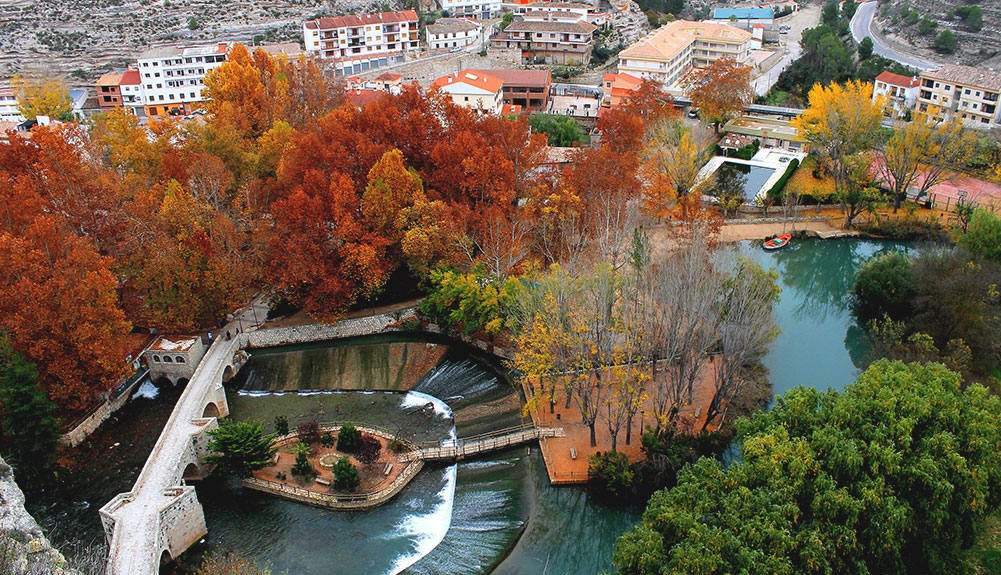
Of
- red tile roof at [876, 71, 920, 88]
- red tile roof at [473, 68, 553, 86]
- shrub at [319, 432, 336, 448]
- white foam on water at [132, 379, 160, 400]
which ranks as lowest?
white foam on water at [132, 379, 160, 400]

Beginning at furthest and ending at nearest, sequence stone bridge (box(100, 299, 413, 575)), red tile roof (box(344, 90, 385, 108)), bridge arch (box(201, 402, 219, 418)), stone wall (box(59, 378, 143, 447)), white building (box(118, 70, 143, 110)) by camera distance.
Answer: white building (box(118, 70, 143, 110)) → red tile roof (box(344, 90, 385, 108)) → bridge arch (box(201, 402, 219, 418)) → stone wall (box(59, 378, 143, 447)) → stone bridge (box(100, 299, 413, 575))

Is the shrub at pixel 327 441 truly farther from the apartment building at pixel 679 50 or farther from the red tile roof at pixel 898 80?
the red tile roof at pixel 898 80

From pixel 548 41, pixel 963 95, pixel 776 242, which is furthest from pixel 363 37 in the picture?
pixel 963 95

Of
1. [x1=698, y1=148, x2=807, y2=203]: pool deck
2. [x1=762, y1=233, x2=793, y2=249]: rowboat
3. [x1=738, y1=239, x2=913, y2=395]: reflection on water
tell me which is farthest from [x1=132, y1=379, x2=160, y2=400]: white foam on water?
[x1=698, y1=148, x2=807, y2=203]: pool deck

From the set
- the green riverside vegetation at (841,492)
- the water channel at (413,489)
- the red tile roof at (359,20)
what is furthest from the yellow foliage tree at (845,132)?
the red tile roof at (359,20)

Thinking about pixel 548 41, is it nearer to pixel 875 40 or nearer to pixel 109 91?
pixel 875 40

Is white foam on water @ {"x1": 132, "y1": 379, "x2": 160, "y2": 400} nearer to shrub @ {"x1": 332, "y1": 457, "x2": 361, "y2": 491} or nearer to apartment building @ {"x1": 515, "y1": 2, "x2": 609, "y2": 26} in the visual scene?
shrub @ {"x1": 332, "y1": 457, "x2": 361, "y2": 491}

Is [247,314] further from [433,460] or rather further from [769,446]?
[769,446]
